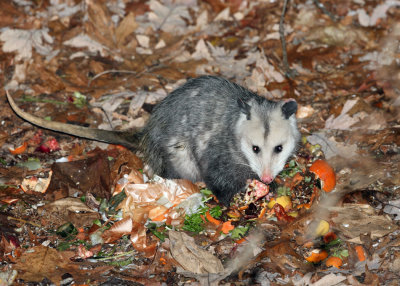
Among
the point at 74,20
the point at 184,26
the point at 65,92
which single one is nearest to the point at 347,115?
the point at 184,26

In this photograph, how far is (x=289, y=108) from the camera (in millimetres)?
3375

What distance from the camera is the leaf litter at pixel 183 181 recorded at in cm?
319

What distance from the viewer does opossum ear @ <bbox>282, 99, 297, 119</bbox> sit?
333cm

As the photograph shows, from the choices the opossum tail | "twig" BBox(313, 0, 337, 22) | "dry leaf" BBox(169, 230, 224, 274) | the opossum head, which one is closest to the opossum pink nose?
the opossum head

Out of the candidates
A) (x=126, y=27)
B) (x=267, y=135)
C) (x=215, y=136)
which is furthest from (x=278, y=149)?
(x=126, y=27)

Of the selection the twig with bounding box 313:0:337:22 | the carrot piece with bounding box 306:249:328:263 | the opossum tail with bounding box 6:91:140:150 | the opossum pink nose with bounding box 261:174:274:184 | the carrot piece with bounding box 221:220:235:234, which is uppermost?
the twig with bounding box 313:0:337:22

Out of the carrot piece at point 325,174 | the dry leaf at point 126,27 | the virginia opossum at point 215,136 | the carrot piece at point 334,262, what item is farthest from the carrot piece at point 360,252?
the dry leaf at point 126,27

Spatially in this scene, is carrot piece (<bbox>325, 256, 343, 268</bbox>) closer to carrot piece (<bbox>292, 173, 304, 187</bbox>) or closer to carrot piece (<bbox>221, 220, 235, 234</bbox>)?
carrot piece (<bbox>221, 220, 235, 234</bbox>)

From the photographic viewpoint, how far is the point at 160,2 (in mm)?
6145

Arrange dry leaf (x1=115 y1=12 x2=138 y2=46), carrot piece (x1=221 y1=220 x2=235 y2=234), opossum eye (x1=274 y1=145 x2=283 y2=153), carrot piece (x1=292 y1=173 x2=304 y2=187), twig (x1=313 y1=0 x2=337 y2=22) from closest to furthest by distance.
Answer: opossum eye (x1=274 y1=145 x2=283 y2=153) → carrot piece (x1=221 y1=220 x2=235 y2=234) → carrot piece (x1=292 y1=173 x2=304 y2=187) → dry leaf (x1=115 y1=12 x2=138 y2=46) → twig (x1=313 y1=0 x2=337 y2=22)

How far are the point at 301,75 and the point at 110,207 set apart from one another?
2.56 metres

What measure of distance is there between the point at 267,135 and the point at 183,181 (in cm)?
90

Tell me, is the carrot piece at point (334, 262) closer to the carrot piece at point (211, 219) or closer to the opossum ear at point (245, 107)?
the carrot piece at point (211, 219)

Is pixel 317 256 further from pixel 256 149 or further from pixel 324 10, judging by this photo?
pixel 324 10
